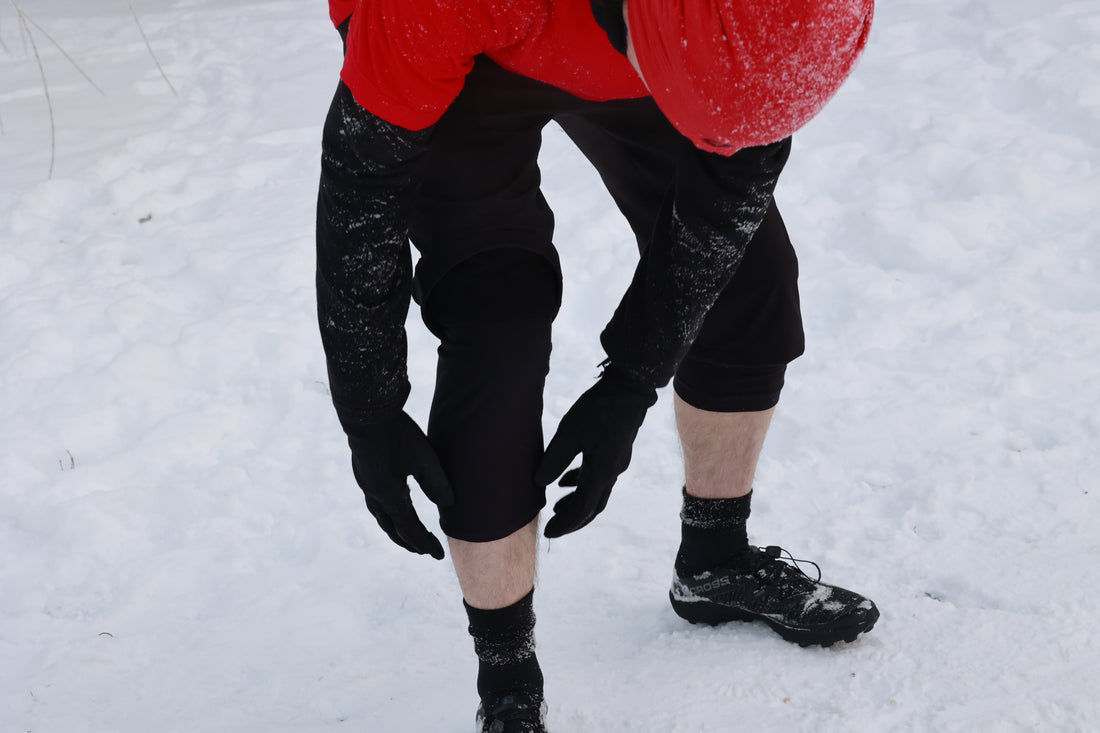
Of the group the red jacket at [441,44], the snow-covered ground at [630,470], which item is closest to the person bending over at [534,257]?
the red jacket at [441,44]

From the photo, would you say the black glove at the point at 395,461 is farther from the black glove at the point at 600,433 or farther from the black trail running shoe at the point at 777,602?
the black trail running shoe at the point at 777,602

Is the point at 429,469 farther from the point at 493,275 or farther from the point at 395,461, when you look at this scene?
the point at 493,275

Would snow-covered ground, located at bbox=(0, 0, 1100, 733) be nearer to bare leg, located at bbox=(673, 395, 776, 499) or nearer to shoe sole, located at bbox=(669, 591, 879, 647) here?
shoe sole, located at bbox=(669, 591, 879, 647)

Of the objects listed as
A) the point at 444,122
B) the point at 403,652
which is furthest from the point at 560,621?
the point at 444,122

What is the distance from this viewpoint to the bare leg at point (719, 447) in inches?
60.2

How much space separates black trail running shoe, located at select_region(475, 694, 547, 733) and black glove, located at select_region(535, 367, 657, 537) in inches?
12.1

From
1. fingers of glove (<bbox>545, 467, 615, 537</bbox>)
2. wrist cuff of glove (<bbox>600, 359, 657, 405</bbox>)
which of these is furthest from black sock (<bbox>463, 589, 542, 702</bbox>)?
wrist cuff of glove (<bbox>600, 359, 657, 405</bbox>)

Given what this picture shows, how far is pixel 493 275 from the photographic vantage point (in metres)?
1.27

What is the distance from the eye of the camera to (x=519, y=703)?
1358 mm

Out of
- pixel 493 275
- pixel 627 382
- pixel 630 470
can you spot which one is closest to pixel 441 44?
pixel 493 275

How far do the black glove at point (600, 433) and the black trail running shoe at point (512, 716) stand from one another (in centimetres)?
31

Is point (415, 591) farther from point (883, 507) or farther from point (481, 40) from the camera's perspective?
point (481, 40)

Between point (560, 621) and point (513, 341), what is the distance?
665 millimetres

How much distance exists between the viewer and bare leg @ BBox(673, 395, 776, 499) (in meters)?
1.53
